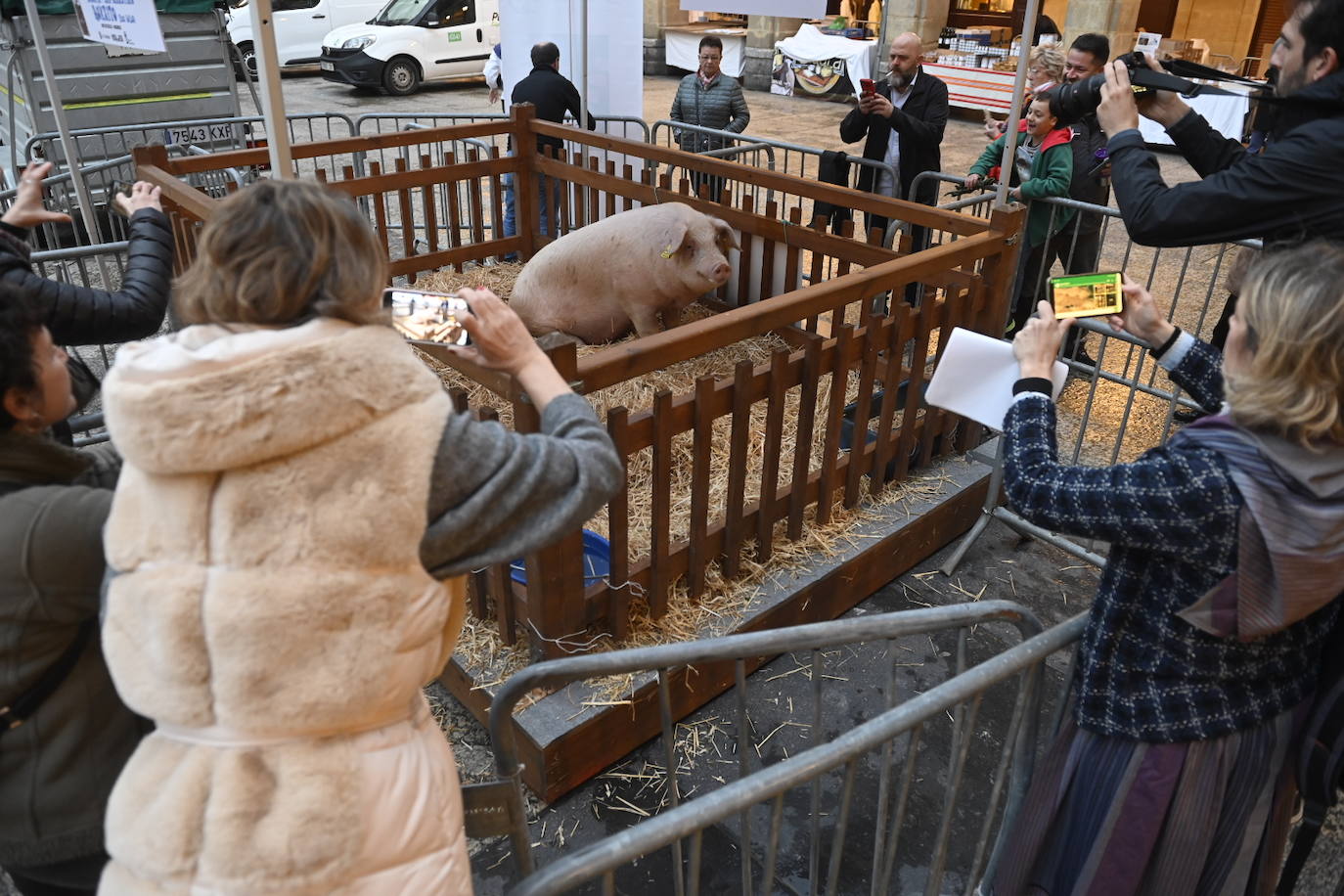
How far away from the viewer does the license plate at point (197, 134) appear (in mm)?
8086

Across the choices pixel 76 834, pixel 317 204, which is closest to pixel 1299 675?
pixel 317 204

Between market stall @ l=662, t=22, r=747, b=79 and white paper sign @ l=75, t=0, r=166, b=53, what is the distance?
16099 millimetres

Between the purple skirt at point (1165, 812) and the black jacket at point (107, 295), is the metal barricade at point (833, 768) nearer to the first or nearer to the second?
the purple skirt at point (1165, 812)

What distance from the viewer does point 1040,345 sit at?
206 cm

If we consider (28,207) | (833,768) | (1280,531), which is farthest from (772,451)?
(28,207)

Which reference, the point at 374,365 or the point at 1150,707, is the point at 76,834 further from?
the point at 1150,707

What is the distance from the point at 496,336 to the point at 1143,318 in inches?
61.5

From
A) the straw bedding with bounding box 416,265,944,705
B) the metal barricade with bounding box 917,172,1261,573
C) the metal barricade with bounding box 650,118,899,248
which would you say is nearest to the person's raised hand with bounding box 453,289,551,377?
the straw bedding with bounding box 416,265,944,705

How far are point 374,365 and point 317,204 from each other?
0.28m

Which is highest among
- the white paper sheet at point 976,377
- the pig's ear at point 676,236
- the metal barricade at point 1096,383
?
the white paper sheet at point 976,377

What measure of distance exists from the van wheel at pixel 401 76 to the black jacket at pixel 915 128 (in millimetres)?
14342

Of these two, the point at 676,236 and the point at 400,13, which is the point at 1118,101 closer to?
the point at 676,236

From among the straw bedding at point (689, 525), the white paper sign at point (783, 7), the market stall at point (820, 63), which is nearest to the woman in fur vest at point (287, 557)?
the straw bedding at point (689, 525)

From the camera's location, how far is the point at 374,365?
48.9 inches
